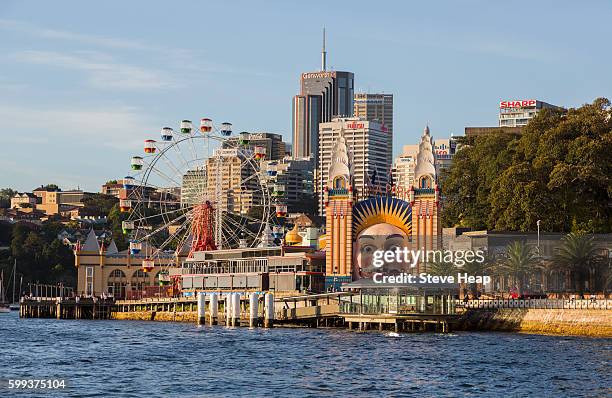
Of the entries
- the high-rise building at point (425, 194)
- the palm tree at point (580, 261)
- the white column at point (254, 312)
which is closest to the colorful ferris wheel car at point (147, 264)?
the white column at point (254, 312)

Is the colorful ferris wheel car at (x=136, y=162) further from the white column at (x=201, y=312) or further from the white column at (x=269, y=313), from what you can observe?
the white column at (x=269, y=313)

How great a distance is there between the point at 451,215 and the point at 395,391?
352ft

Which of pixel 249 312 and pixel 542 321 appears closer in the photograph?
pixel 542 321

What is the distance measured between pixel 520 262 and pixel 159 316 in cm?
5929

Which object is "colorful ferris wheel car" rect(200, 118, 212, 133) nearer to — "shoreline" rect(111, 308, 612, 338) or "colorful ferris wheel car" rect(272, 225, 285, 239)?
"colorful ferris wheel car" rect(272, 225, 285, 239)

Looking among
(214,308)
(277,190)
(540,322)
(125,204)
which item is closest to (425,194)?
(214,308)

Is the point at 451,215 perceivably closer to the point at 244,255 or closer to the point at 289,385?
the point at 244,255

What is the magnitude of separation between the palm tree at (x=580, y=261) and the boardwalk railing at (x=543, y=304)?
221 inches

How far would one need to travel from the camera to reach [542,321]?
385 ft

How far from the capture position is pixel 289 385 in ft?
250

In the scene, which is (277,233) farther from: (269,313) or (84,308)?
(269,313)

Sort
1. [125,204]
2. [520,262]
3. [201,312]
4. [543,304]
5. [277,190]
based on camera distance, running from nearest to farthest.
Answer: [543,304]
[520,262]
[201,312]
[277,190]
[125,204]

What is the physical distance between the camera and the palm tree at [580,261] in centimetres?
12294

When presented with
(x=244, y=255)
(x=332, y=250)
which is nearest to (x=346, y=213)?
(x=332, y=250)
